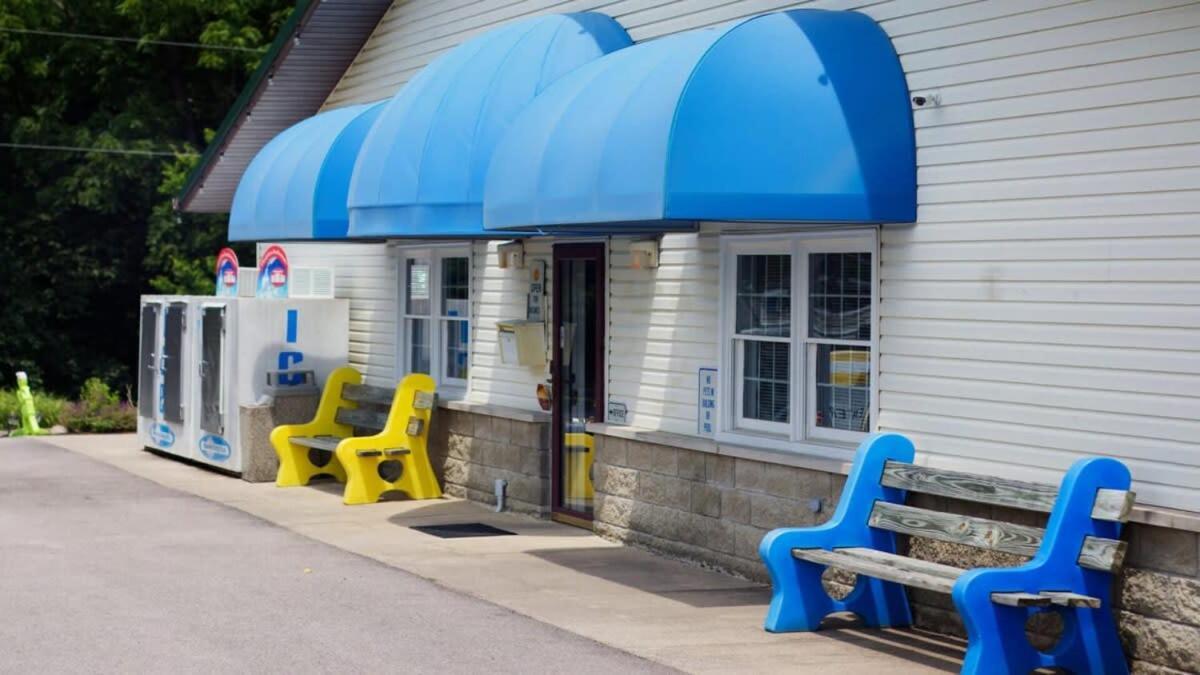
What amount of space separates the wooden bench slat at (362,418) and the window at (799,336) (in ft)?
19.3

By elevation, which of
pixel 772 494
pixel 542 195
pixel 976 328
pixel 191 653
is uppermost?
pixel 542 195

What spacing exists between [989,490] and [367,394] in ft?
31.4

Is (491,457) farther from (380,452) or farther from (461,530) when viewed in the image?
(461,530)

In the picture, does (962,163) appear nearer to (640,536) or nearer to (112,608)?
(640,536)

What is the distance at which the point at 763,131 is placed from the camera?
33.8 feet

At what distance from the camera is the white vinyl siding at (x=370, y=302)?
706 inches

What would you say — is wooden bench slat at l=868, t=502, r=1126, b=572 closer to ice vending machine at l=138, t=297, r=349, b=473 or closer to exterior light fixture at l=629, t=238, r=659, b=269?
exterior light fixture at l=629, t=238, r=659, b=269

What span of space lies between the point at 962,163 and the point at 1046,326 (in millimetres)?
1273

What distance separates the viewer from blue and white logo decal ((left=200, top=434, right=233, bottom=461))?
60.2 feet

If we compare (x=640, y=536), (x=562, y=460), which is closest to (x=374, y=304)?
(x=562, y=460)

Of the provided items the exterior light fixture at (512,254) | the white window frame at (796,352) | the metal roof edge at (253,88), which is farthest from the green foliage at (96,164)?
the white window frame at (796,352)

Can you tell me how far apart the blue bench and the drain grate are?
15.2ft

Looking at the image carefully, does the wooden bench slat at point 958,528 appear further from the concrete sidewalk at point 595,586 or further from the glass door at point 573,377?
the glass door at point 573,377

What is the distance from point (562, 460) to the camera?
14.8 metres
